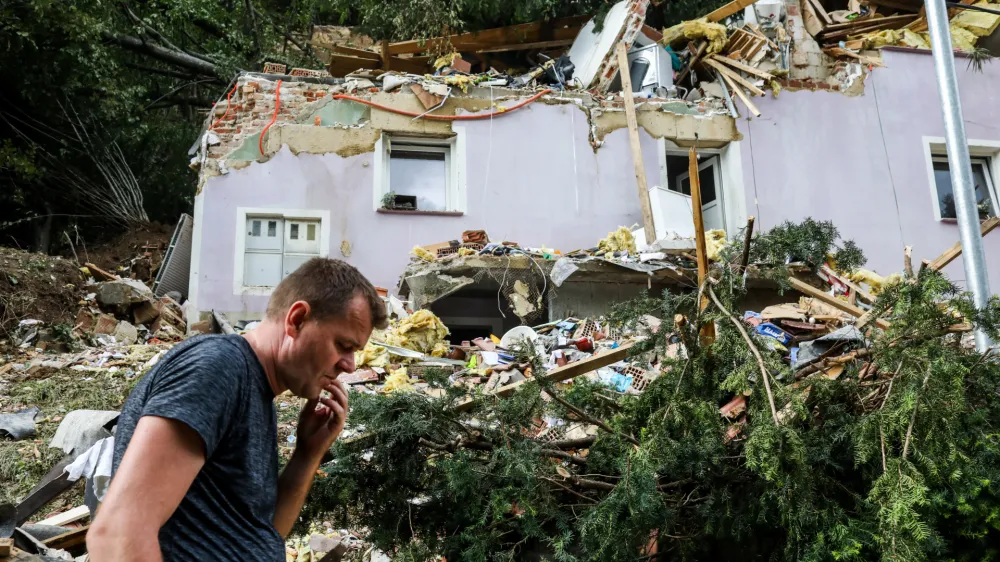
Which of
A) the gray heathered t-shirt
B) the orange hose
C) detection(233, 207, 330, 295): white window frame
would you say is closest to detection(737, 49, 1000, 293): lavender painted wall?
the orange hose

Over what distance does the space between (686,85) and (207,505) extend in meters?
14.3

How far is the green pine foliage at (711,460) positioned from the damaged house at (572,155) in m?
7.04

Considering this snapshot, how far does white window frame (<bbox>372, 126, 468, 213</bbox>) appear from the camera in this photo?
41.8 ft

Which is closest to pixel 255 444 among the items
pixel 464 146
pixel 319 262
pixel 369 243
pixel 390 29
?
pixel 319 262

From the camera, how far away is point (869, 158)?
14062mm

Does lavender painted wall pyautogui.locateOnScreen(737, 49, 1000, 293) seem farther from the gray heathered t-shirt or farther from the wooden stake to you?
the gray heathered t-shirt

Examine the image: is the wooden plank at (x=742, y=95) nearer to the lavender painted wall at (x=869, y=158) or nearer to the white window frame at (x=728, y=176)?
the lavender painted wall at (x=869, y=158)

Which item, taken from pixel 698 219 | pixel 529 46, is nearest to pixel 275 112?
pixel 529 46

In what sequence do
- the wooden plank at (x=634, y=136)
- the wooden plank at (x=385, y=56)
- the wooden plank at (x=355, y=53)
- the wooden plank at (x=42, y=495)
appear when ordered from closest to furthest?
the wooden plank at (x=42, y=495)
the wooden plank at (x=634, y=136)
the wooden plank at (x=355, y=53)
the wooden plank at (x=385, y=56)

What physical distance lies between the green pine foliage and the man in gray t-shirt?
4.74 feet

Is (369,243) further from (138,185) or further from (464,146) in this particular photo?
(138,185)

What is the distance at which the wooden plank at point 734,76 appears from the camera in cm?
1374

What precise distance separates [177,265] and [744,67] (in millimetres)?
10343

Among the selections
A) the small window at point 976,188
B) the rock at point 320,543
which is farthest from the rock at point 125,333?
the small window at point 976,188
